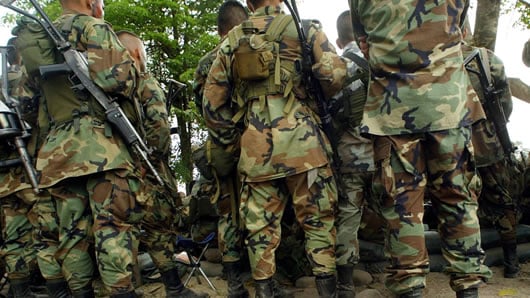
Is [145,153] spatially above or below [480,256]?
above

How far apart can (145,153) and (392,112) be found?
1723 millimetres

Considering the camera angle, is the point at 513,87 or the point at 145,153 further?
the point at 513,87

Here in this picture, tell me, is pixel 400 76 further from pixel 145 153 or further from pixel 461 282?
pixel 145 153

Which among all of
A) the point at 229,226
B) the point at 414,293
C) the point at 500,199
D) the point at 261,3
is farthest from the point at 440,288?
the point at 261,3

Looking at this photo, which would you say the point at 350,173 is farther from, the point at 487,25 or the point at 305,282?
the point at 487,25

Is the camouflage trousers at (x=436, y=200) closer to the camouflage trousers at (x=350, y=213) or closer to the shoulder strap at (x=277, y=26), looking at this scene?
the camouflage trousers at (x=350, y=213)

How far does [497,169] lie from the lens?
364 cm

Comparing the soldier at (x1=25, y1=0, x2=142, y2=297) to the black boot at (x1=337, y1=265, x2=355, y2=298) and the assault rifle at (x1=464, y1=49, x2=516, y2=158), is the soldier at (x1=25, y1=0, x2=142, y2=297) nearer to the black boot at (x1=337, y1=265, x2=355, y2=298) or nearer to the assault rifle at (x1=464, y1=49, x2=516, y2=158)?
the black boot at (x1=337, y1=265, x2=355, y2=298)

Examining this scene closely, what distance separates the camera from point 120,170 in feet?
10.2

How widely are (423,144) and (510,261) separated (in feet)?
5.96

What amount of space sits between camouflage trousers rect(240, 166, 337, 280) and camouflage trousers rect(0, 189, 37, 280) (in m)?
2.15

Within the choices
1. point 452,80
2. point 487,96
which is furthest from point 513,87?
point 452,80

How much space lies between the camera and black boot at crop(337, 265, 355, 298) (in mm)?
3316

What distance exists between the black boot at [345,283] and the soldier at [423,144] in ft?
2.75
